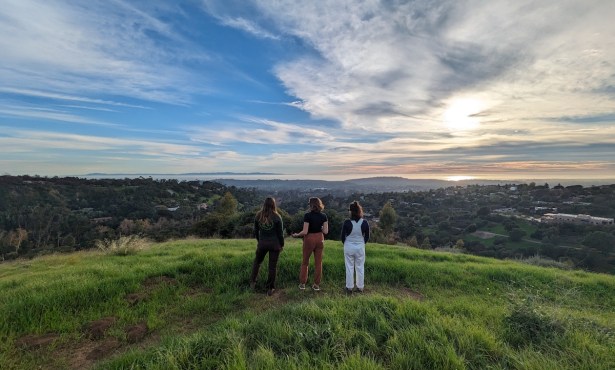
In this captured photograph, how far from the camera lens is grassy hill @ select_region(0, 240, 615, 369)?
130 inches

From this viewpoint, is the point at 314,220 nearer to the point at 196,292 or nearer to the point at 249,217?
the point at 196,292

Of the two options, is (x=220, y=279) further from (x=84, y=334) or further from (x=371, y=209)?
(x=371, y=209)

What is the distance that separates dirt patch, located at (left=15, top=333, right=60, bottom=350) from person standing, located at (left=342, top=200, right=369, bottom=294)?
5.84 m

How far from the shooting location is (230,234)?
25.0 m

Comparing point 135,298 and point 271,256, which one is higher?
point 271,256

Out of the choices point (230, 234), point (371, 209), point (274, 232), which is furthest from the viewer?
point (371, 209)

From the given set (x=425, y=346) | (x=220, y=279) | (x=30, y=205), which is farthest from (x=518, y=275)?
(x=30, y=205)

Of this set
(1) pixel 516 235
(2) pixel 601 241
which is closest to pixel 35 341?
(2) pixel 601 241

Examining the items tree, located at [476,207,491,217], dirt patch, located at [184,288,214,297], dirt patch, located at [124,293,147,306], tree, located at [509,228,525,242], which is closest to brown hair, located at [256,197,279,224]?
dirt patch, located at [184,288,214,297]

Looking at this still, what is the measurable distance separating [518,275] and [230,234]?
69.2 feet

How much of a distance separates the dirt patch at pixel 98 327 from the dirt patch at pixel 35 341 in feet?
1.40

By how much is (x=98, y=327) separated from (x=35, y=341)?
33.5 inches

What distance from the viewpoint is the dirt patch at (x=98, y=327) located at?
4.98 metres

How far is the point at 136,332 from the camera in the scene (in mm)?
→ 5059
